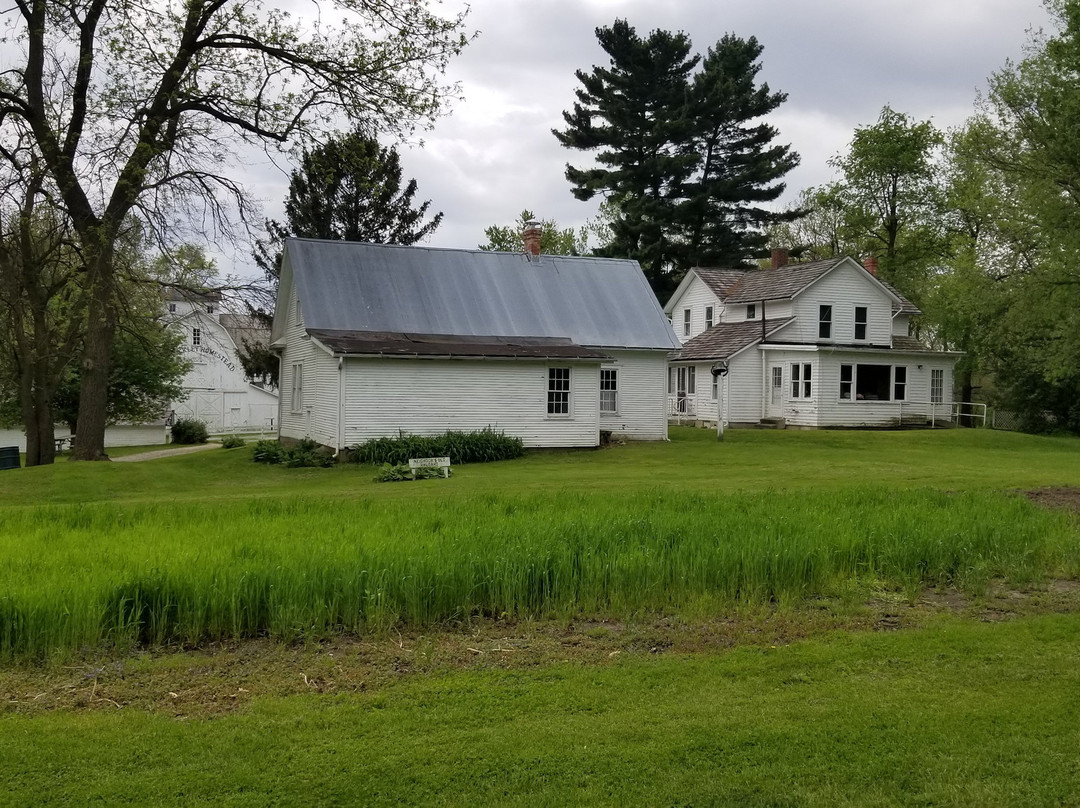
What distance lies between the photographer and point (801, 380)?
122 ft

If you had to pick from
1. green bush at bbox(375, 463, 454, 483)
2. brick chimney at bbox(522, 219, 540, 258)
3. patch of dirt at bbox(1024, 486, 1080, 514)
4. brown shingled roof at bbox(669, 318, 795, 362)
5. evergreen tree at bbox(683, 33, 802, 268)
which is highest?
evergreen tree at bbox(683, 33, 802, 268)

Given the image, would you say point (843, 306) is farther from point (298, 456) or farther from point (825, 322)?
point (298, 456)

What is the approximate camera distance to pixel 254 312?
2678 cm

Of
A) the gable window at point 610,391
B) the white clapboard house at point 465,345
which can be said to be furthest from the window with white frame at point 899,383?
the gable window at point 610,391

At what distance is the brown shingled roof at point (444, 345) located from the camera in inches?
1005

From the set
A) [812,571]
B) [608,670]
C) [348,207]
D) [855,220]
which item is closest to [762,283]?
[855,220]

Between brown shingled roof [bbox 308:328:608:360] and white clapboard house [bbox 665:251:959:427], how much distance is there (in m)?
11.0

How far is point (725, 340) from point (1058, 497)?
24248mm

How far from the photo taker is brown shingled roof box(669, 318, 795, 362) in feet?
126

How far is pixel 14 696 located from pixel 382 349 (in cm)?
1952

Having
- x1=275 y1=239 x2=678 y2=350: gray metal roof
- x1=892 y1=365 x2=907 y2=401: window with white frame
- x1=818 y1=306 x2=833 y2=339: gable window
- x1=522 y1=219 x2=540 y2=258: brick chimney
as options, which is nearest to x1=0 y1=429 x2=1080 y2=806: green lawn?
x1=275 y1=239 x2=678 y2=350: gray metal roof

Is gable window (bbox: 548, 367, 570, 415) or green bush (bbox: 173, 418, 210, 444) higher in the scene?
gable window (bbox: 548, 367, 570, 415)

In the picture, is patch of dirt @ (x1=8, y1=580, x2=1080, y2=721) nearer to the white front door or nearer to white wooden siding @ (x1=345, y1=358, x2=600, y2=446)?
white wooden siding @ (x1=345, y1=358, x2=600, y2=446)

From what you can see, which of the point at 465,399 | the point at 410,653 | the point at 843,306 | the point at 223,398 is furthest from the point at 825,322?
the point at 223,398
